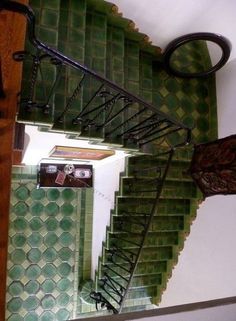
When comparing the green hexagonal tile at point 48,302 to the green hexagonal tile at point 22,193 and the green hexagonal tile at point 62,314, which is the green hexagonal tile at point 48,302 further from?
the green hexagonal tile at point 22,193

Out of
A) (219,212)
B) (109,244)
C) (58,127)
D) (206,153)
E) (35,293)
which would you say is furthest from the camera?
(35,293)

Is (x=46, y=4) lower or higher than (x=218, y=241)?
higher

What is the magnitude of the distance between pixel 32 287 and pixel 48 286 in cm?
22

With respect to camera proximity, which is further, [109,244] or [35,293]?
[35,293]

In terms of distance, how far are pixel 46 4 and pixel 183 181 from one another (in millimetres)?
2274

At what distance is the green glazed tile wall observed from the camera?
4273mm

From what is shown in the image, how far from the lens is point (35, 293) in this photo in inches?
171

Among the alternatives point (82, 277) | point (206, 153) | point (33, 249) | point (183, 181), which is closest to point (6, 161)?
point (206, 153)

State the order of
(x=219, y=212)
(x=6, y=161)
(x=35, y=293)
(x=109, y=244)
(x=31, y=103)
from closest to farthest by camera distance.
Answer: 1. (x=6, y=161)
2. (x=31, y=103)
3. (x=219, y=212)
4. (x=109, y=244)
5. (x=35, y=293)

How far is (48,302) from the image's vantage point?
4418 mm

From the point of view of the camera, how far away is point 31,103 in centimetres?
217

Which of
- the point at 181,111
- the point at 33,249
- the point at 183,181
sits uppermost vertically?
the point at 181,111

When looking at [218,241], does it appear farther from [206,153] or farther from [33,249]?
[33,249]

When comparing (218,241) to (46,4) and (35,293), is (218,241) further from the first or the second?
(46,4)
